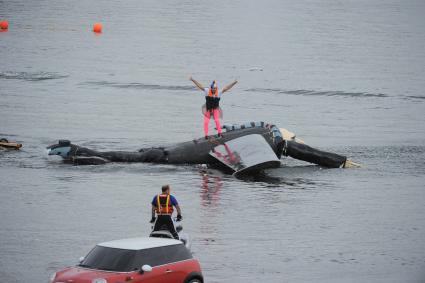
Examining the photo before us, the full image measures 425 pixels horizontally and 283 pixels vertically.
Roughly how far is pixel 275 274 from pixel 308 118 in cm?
4122

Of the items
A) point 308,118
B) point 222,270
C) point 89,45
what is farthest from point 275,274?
point 89,45

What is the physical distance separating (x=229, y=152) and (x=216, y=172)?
156 cm

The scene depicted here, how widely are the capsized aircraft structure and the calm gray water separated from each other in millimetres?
696

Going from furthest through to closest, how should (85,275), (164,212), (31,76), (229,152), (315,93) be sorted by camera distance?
(31,76) < (315,93) < (229,152) < (164,212) < (85,275)

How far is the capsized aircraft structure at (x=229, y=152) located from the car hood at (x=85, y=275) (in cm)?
2110

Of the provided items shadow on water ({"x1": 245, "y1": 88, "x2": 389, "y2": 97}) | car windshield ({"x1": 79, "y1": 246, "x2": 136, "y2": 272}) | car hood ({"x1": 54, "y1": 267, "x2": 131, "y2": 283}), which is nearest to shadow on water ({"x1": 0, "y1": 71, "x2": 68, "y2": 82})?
shadow on water ({"x1": 245, "y1": 88, "x2": 389, "y2": 97})

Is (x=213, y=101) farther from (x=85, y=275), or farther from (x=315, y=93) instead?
(x=315, y=93)

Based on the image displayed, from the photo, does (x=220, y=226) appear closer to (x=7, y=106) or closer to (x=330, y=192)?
(x=330, y=192)

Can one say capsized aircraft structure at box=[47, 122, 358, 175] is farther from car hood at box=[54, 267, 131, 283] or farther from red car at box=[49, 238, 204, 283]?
car hood at box=[54, 267, 131, 283]

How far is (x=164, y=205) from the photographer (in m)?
25.8

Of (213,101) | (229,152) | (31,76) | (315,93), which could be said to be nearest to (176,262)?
(229,152)

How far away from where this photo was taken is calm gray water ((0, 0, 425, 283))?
2920 cm

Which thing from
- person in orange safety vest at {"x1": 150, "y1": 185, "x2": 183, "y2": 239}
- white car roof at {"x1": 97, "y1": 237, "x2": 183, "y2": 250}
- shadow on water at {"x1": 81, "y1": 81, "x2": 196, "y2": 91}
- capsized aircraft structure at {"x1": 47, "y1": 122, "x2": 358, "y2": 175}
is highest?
shadow on water at {"x1": 81, "y1": 81, "x2": 196, "y2": 91}

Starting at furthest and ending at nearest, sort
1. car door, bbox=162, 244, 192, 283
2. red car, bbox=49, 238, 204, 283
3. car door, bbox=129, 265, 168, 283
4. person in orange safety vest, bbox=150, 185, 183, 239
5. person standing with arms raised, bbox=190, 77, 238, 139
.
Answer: person standing with arms raised, bbox=190, 77, 238, 139 → person in orange safety vest, bbox=150, 185, 183, 239 → car door, bbox=162, 244, 192, 283 → car door, bbox=129, 265, 168, 283 → red car, bbox=49, 238, 204, 283
